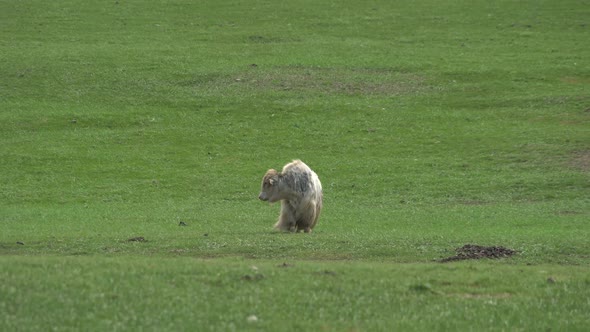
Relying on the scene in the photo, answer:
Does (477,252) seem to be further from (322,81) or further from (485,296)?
(322,81)

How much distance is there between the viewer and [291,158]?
38281 millimetres

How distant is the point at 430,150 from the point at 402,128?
11.1ft

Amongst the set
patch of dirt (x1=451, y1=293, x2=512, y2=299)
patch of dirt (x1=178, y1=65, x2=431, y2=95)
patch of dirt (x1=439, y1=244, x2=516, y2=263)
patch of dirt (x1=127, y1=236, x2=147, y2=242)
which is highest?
patch of dirt (x1=451, y1=293, x2=512, y2=299)

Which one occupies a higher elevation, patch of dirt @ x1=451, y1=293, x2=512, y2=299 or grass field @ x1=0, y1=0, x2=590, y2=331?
patch of dirt @ x1=451, y1=293, x2=512, y2=299

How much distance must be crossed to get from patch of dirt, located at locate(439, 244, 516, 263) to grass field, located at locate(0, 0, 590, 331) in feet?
1.29

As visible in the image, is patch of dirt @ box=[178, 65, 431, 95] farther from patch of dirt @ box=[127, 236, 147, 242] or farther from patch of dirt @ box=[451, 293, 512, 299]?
patch of dirt @ box=[451, 293, 512, 299]

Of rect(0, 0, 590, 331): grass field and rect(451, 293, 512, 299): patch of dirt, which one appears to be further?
rect(451, 293, 512, 299): patch of dirt

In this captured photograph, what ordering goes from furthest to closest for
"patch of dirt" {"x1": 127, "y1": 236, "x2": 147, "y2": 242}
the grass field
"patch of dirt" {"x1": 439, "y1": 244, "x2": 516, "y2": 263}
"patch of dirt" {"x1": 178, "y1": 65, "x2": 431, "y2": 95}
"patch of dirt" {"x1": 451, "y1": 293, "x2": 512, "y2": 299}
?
"patch of dirt" {"x1": 178, "y1": 65, "x2": 431, "y2": 95} < "patch of dirt" {"x1": 127, "y1": 236, "x2": 147, "y2": 242} < "patch of dirt" {"x1": 439, "y1": 244, "x2": 516, "y2": 263} < "patch of dirt" {"x1": 451, "y1": 293, "x2": 512, "y2": 299} < the grass field

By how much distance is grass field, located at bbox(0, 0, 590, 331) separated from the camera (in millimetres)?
13398

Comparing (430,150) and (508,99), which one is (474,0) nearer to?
(508,99)

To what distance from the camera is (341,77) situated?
50.3 m

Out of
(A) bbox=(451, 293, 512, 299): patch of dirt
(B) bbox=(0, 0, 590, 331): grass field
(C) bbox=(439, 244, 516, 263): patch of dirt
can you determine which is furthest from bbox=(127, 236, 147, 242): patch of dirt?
(A) bbox=(451, 293, 512, 299): patch of dirt

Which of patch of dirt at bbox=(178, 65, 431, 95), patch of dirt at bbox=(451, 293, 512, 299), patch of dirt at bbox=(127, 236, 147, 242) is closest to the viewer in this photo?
patch of dirt at bbox=(451, 293, 512, 299)

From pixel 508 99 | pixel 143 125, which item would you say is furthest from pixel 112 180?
pixel 508 99
